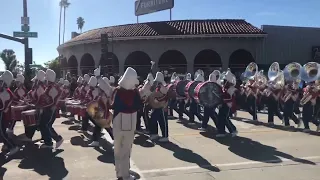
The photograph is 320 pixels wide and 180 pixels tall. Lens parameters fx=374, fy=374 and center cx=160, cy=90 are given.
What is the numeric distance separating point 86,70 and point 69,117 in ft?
71.4

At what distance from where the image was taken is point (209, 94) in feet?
34.4

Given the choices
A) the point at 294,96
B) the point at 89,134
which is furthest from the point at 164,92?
the point at 294,96

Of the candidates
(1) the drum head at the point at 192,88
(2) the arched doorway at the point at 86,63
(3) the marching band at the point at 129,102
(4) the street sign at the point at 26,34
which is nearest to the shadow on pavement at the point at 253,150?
(3) the marching band at the point at 129,102

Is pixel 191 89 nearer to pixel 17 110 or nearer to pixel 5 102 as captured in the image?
pixel 17 110

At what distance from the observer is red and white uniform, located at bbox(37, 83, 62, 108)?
830cm

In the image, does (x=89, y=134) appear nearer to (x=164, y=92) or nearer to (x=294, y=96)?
(x=164, y=92)

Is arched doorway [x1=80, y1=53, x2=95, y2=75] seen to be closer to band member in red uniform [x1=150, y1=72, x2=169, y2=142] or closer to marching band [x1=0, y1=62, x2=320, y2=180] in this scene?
marching band [x1=0, y1=62, x2=320, y2=180]

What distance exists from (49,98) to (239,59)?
2489cm

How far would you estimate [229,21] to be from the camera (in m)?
32.7

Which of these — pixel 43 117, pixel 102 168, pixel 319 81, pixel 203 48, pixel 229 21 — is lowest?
pixel 102 168

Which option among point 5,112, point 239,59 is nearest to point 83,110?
point 5,112

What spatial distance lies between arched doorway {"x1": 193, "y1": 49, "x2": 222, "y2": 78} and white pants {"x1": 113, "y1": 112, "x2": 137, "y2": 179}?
82.8 ft

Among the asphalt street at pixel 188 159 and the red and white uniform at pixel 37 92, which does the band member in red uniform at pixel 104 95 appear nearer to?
the asphalt street at pixel 188 159

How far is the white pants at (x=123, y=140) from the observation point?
5.91 metres
